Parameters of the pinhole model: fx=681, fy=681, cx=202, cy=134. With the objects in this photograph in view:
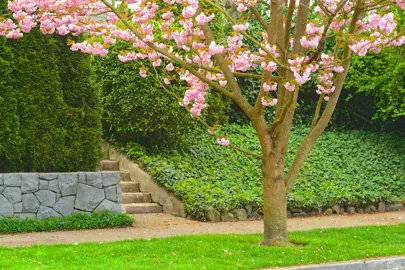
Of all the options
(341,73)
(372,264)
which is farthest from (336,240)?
(341,73)

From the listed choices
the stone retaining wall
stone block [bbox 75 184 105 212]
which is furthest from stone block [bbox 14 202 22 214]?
stone block [bbox 75 184 105 212]

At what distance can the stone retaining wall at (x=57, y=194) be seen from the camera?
10539 mm

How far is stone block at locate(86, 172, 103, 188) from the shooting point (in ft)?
36.8

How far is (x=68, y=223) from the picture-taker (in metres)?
10.6

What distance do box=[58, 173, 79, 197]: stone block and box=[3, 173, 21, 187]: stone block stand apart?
67 centimetres

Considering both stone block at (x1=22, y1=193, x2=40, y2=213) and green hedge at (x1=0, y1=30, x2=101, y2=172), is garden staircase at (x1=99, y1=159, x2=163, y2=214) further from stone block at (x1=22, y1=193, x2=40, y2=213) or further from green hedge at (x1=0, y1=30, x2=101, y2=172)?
stone block at (x1=22, y1=193, x2=40, y2=213)

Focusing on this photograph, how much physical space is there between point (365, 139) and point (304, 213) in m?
5.42

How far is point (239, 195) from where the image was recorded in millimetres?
12398

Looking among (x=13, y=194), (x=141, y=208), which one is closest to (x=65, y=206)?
(x=13, y=194)

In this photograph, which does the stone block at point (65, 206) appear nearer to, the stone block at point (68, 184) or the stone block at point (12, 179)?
the stone block at point (68, 184)

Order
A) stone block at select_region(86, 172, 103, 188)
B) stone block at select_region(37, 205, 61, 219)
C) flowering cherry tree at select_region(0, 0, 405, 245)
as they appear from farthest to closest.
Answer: stone block at select_region(86, 172, 103, 188) → stone block at select_region(37, 205, 61, 219) → flowering cherry tree at select_region(0, 0, 405, 245)

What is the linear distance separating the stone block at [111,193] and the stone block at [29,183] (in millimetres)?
1179

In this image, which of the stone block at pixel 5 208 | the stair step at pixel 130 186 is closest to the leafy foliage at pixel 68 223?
the stone block at pixel 5 208

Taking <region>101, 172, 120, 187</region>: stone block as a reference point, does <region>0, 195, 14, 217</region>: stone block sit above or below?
below
